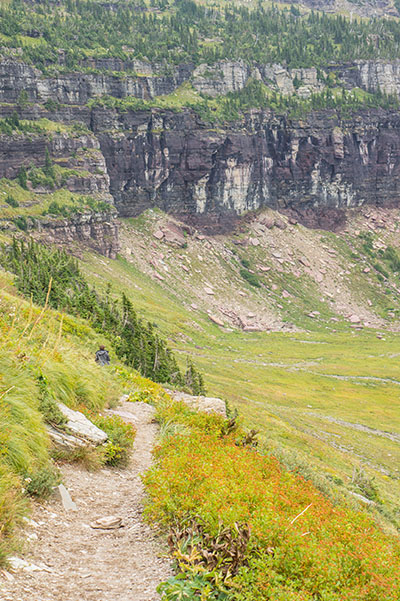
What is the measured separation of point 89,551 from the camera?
11219 millimetres

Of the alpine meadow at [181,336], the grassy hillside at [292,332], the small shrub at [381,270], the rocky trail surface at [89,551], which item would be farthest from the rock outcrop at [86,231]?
the rocky trail surface at [89,551]

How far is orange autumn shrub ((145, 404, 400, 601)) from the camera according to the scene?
9883mm

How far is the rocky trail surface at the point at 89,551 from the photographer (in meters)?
9.66

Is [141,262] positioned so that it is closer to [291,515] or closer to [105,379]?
[105,379]

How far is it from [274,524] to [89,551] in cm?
386

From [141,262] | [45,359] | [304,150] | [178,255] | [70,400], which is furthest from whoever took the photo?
[304,150]

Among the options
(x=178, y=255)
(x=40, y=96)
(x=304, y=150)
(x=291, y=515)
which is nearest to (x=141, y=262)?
(x=178, y=255)

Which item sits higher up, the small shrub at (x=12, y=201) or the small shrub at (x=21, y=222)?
the small shrub at (x=12, y=201)

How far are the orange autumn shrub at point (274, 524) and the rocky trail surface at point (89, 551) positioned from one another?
76 cm

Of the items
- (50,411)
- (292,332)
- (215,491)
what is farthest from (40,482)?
(292,332)

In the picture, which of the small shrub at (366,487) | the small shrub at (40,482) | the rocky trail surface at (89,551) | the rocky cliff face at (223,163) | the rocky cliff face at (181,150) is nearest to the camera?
the rocky trail surface at (89,551)

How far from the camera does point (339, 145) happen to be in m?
197

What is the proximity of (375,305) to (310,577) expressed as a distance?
172 m

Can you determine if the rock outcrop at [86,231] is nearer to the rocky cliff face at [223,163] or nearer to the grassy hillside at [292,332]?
the grassy hillside at [292,332]
